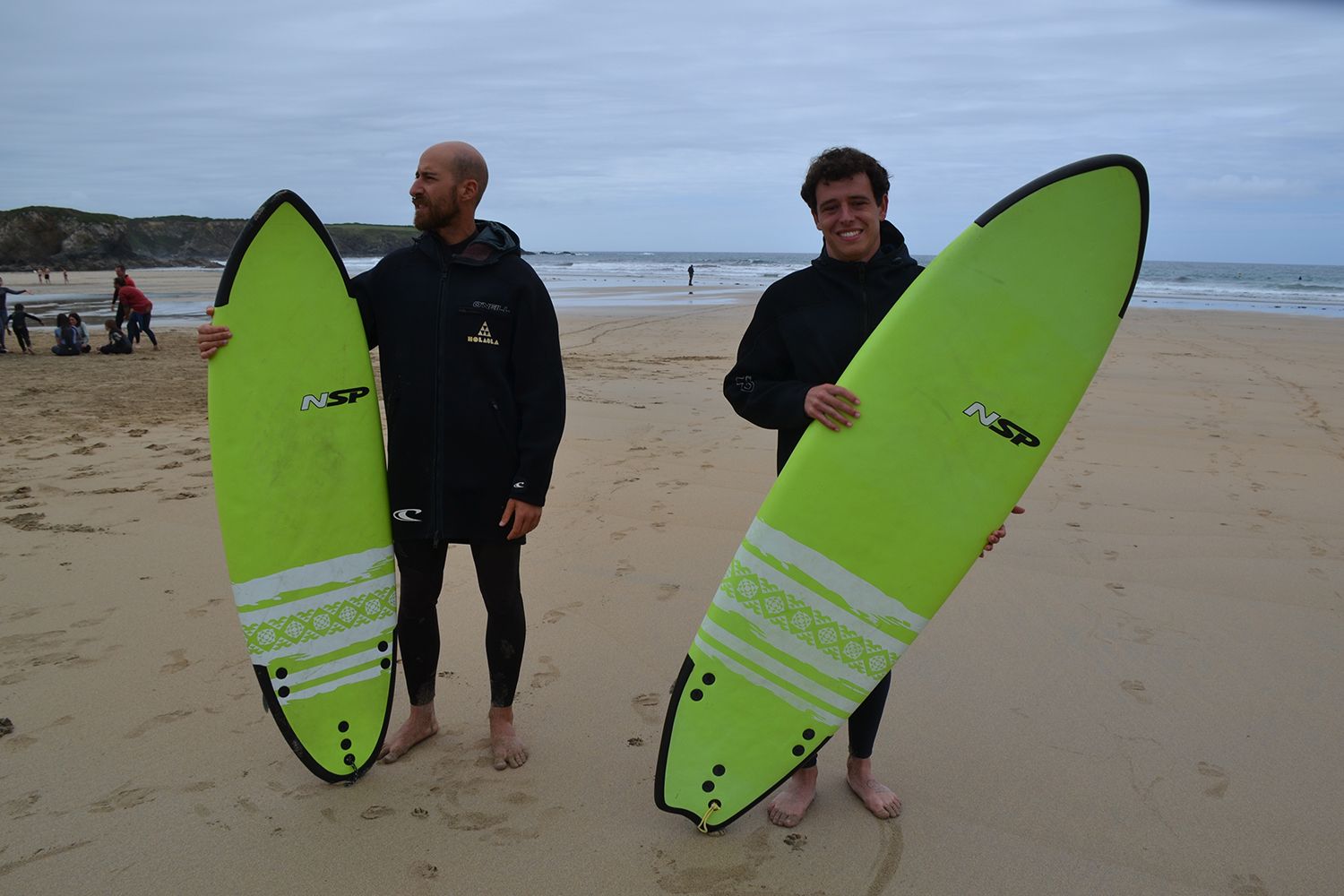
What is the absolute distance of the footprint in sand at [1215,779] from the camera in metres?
2.32

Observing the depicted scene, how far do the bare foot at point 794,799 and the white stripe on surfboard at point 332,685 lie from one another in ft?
3.91

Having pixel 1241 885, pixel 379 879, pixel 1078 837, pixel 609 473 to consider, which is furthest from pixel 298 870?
pixel 609 473

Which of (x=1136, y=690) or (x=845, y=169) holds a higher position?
(x=845, y=169)

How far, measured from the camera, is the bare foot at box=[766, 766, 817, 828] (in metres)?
2.26

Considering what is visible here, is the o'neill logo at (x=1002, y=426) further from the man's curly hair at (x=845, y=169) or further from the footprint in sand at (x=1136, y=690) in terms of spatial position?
the footprint in sand at (x=1136, y=690)

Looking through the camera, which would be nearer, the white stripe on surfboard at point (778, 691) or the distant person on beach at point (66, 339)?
the white stripe on surfboard at point (778, 691)

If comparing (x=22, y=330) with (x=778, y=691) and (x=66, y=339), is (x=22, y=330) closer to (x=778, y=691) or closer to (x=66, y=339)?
(x=66, y=339)

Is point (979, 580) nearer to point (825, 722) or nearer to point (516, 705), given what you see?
point (825, 722)

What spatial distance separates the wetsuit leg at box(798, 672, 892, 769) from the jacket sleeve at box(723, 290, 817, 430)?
75 cm

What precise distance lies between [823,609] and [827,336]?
726 millimetres

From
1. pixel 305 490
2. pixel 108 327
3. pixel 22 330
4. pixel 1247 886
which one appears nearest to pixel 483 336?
pixel 305 490

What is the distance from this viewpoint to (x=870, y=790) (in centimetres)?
232

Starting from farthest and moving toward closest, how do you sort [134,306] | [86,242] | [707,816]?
[86,242], [134,306], [707,816]

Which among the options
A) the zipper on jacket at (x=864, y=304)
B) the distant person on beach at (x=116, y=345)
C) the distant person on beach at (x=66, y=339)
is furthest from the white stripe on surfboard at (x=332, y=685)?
the distant person on beach at (x=116, y=345)
